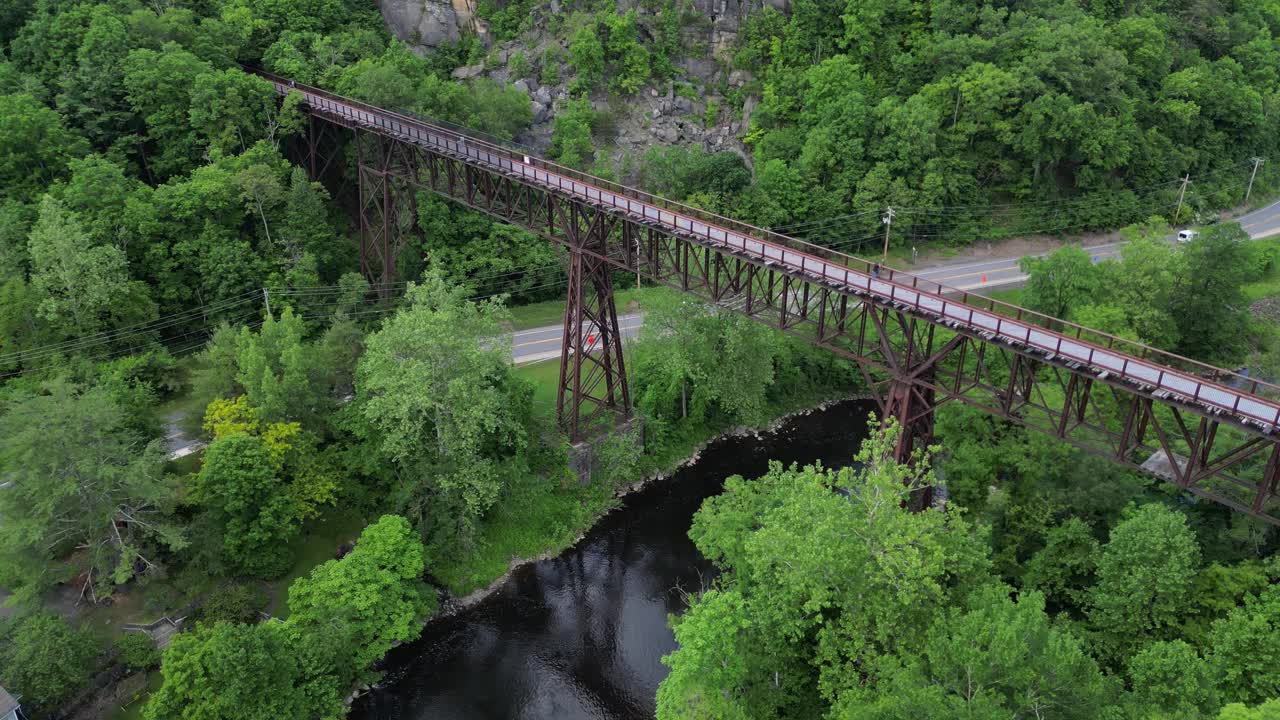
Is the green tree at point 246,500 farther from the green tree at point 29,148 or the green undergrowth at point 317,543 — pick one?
the green tree at point 29,148

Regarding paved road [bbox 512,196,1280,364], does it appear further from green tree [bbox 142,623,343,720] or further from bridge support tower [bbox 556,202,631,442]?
green tree [bbox 142,623,343,720]

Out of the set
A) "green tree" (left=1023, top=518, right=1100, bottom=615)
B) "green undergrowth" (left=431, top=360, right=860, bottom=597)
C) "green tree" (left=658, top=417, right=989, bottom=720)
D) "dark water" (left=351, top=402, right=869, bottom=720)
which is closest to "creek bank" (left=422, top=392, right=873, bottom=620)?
"green undergrowth" (left=431, top=360, right=860, bottom=597)

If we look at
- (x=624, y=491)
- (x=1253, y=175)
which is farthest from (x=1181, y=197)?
(x=624, y=491)

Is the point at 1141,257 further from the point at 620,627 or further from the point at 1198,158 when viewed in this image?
the point at 1198,158

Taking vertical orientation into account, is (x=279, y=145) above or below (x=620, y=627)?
above

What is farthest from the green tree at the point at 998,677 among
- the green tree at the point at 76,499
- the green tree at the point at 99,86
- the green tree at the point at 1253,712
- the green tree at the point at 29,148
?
the green tree at the point at 99,86

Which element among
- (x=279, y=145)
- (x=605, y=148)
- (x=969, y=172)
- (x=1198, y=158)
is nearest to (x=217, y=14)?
(x=279, y=145)
